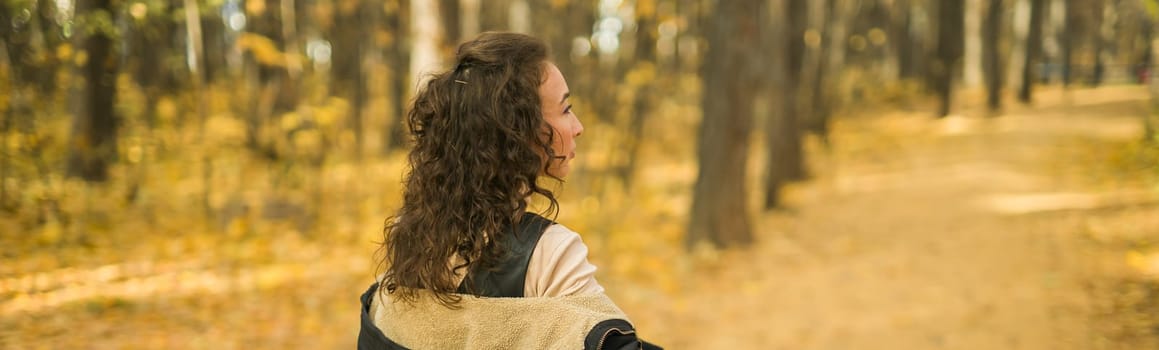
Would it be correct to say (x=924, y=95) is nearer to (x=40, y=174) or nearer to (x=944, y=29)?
(x=944, y=29)

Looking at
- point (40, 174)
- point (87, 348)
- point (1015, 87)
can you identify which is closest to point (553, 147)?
point (87, 348)

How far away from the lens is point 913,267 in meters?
9.44

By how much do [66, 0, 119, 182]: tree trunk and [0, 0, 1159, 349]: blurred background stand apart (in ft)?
0.10

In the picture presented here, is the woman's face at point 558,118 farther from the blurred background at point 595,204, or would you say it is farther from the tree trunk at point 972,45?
the tree trunk at point 972,45

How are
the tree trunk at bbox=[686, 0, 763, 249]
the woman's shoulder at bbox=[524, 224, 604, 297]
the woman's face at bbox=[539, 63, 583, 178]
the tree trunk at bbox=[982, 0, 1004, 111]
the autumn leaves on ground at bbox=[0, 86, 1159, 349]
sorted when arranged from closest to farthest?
the woman's shoulder at bbox=[524, 224, 604, 297]
the woman's face at bbox=[539, 63, 583, 178]
the autumn leaves on ground at bbox=[0, 86, 1159, 349]
the tree trunk at bbox=[686, 0, 763, 249]
the tree trunk at bbox=[982, 0, 1004, 111]

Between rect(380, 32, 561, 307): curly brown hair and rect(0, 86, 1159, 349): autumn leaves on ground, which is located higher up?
rect(380, 32, 561, 307): curly brown hair

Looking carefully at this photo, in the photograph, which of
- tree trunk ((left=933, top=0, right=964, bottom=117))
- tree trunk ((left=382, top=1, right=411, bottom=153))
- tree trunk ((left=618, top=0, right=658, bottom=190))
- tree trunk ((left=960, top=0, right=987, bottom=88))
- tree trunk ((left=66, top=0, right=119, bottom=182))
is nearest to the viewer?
tree trunk ((left=66, top=0, right=119, bottom=182))

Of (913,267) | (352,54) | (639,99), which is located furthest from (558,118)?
(352,54)

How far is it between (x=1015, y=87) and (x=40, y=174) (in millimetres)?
26668

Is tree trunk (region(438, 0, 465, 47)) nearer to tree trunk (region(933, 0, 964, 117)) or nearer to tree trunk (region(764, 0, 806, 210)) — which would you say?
tree trunk (region(764, 0, 806, 210))

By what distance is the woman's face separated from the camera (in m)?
1.86

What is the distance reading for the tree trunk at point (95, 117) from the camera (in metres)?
9.34

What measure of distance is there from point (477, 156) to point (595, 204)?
10151mm

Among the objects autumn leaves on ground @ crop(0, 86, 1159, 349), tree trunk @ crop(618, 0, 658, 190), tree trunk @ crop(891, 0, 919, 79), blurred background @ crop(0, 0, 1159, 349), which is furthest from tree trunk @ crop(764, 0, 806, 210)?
tree trunk @ crop(891, 0, 919, 79)
